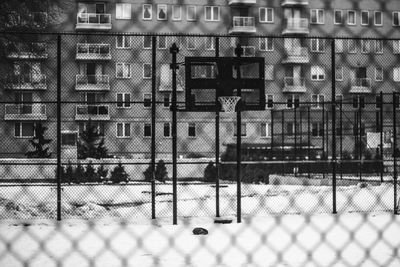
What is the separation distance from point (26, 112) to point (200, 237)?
6.53 meters

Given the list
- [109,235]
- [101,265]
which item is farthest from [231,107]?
[101,265]

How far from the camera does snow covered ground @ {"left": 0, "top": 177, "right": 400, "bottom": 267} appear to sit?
507 centimetres

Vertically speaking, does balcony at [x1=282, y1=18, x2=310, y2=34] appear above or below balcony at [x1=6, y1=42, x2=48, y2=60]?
above

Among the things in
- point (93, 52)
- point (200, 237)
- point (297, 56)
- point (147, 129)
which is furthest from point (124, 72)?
point (200, 237)

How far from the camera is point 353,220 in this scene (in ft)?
26.4

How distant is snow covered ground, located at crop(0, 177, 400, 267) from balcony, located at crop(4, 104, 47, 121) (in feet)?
4.93

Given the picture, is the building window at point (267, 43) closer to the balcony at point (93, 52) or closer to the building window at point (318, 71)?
the building window at point (318, 71)

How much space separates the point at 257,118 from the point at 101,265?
16.9 metres

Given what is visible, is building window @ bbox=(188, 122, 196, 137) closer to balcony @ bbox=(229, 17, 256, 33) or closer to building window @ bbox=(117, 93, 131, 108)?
building window @ bbox=(117, 93, 131, 108)

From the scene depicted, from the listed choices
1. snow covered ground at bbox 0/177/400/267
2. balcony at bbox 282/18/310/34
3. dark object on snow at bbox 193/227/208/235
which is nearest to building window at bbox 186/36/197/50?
balcony at bbox 282/18/310/34

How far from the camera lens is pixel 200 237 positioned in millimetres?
6578

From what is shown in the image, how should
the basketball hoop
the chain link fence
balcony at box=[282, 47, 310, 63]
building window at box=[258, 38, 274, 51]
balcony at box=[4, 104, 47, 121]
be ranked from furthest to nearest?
building window at box=[258, 38, 274, 51]
balcony at box=[4, 104, 47, 121]
balcony at box=[282, 47, 310, 63]
the basketball hoop
the chain link fence

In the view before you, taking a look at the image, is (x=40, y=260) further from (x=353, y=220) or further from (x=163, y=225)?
(x=353, y=220)

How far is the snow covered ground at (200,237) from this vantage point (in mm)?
5066
